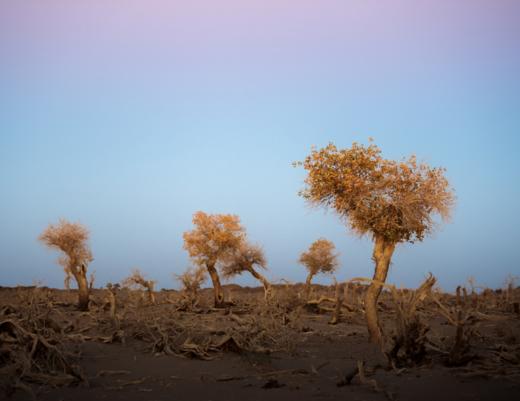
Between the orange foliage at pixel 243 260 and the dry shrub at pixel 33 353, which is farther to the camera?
the orange foliage at pixel 243 260

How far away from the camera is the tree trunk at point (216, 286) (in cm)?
3531

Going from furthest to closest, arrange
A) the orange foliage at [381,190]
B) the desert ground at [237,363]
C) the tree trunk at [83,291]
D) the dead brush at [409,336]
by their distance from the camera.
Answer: the tree trunk at [83,291]
the orange foliage at [381,190]
the dead brush at [409,336]
the desert ground at [237,363]

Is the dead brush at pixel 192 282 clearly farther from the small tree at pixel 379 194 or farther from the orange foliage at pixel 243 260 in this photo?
the small tree at pixel 379 194

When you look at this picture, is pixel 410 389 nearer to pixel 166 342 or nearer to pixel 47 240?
pixel 166 342

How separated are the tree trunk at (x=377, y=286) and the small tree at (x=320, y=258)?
21.9 m

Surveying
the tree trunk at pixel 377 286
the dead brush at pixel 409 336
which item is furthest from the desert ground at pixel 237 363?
the tree trunk at pixel 377 286

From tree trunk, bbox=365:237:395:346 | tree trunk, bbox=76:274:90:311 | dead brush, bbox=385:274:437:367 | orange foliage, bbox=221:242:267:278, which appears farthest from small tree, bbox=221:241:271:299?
dead brush, bbox=385:274:437:367

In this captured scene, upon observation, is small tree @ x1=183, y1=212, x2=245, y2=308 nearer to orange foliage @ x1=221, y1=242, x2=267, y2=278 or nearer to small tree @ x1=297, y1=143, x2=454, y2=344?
orange foliage @ x1=221, y1=242, x2=267, y2=278

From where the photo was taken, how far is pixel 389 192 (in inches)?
739

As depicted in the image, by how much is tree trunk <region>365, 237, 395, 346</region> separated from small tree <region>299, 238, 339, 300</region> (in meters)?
21.9

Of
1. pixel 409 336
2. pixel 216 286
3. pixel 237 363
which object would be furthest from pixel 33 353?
pixel 216 286

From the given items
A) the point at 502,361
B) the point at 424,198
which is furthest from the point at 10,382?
the point at 424,198

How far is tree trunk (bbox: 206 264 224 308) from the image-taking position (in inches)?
1390

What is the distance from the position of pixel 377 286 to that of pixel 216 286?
60.5ft
